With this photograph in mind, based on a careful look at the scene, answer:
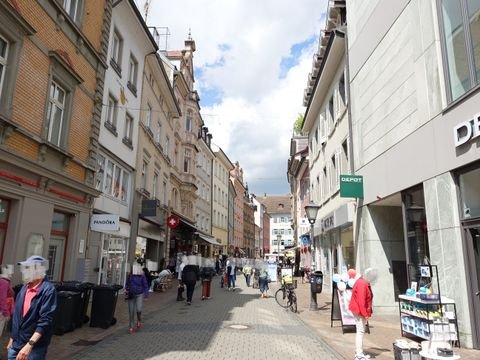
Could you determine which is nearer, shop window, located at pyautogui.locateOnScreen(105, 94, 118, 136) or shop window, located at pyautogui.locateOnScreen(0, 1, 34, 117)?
shop window, located at pyautogui.locateOnScreen(0, 1, 34, 117)

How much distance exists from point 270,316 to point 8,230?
7811 mm

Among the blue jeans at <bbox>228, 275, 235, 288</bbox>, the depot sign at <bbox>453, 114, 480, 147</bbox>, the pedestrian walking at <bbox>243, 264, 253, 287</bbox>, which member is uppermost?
the depot sign at <bbox>453, 114, 480, 147</bbox>

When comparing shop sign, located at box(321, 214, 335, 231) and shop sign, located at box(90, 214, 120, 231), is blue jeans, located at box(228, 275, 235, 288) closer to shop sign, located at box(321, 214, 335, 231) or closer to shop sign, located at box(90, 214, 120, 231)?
shop sign, located at box(321, 214, 335, 231)

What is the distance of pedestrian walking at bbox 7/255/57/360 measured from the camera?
14.5ft

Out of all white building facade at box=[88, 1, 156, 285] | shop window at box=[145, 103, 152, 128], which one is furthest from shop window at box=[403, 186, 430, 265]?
shop window at box=[145, 103, 152, 128]

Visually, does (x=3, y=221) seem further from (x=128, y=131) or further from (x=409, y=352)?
(x=128, y=131)

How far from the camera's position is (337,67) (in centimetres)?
1862

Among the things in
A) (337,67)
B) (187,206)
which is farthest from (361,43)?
(187,206)

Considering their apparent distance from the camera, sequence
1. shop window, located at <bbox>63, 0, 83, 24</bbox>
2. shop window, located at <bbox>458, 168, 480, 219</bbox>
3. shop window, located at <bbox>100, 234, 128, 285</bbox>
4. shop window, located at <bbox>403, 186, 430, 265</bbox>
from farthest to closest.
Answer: shop window, located at <bbox>100, 234, 128, 285</bbox>
shop window, located at <bbox>63, 0, 83, 24</bbox>
shop window, located at <bbox>403, 186, 430, 265</bbox>
shop window, located at <bbox>458, 168, 480, 219</bbox>

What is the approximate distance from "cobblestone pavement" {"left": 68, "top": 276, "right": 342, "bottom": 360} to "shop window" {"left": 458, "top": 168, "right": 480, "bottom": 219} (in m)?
3.96

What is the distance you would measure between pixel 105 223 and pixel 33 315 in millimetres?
9199

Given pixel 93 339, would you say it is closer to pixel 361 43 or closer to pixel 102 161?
pixel 102 161

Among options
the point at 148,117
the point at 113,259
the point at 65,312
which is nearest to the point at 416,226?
the point at 65,312

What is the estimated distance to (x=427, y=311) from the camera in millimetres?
8664
